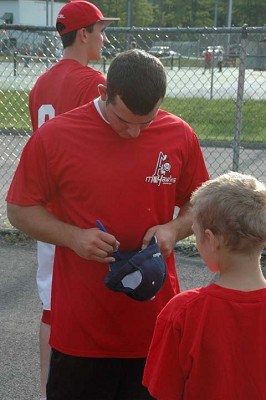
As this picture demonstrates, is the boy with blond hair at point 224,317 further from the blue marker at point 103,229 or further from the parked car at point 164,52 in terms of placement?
the parked car at point 164,52

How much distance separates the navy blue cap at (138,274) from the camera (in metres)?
2.45

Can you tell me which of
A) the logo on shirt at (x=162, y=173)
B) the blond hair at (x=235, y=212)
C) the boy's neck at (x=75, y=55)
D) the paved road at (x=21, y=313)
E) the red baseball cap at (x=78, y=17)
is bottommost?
the paved road at (x=21, y=313)

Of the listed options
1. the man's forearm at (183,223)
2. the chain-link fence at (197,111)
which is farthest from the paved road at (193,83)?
the man's forearm at (183,223)

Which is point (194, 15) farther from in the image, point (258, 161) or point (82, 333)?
point (82, 333)

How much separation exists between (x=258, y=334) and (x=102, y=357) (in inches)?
33.0

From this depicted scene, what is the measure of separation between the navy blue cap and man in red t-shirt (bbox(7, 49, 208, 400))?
7 cm

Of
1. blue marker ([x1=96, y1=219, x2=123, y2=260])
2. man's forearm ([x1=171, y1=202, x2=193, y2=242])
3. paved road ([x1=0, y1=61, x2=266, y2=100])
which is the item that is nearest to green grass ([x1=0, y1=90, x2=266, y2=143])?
paved road ([x1=0, y1=61, x2=266, y2=100])

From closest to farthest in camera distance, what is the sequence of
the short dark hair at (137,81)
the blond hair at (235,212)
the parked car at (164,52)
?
1. the blond hair at (235,212)
2. the short dark hair at (137,81)
3. the parked car at (164,52)

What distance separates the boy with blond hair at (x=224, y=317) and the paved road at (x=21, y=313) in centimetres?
216

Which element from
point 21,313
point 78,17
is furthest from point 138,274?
point 21,313

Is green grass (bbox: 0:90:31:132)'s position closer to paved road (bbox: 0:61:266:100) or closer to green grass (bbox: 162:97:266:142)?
paved road (bbox: 0:61:266:100)

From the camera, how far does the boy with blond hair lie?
1995 mm

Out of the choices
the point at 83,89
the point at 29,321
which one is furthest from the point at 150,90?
the point at 29,321

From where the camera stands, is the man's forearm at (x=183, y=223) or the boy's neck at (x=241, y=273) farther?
the man's forearm at (x=183, y=223)
